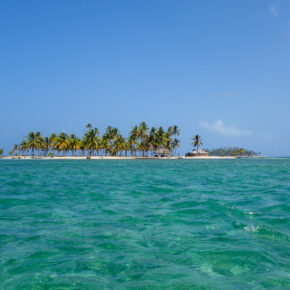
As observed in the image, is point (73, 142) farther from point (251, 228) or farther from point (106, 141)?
point (251, 228)

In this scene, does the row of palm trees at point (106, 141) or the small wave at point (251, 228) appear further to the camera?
the row of palm trees at point (106, 141)

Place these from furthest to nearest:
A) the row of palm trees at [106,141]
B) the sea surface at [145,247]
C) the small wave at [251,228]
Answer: the row of palm trees at [106,141] → the small wave at [251,228] → the sea surface at [145,247]

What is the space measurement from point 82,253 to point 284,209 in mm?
7463

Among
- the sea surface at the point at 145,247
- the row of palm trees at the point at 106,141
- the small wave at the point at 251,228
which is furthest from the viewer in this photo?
the row of palm trees at the point at 106,141

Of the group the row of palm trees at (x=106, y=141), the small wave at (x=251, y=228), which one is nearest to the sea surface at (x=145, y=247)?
the small wave at (x=251, y=228)

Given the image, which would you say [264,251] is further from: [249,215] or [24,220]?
[24,220]

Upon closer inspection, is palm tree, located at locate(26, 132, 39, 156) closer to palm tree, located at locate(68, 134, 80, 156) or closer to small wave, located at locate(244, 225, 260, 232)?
palm tree, located at locate(68, 134, 80, 156)

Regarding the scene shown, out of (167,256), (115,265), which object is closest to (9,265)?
(115,265)

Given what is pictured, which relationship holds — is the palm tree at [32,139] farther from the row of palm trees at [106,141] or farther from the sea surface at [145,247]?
the sea surface at [145,247]

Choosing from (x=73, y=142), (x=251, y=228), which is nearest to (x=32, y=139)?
(x=73, y=142)

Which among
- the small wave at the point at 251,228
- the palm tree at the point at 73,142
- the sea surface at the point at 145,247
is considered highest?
the palm tree at the point at 73,142

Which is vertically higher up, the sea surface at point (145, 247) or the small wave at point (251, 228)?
the small wave at point (251, 228)

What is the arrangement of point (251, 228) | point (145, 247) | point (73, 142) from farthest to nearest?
point (73, 142)
point (251, 228)
point (145, 247)

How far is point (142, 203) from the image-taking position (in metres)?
10.6
